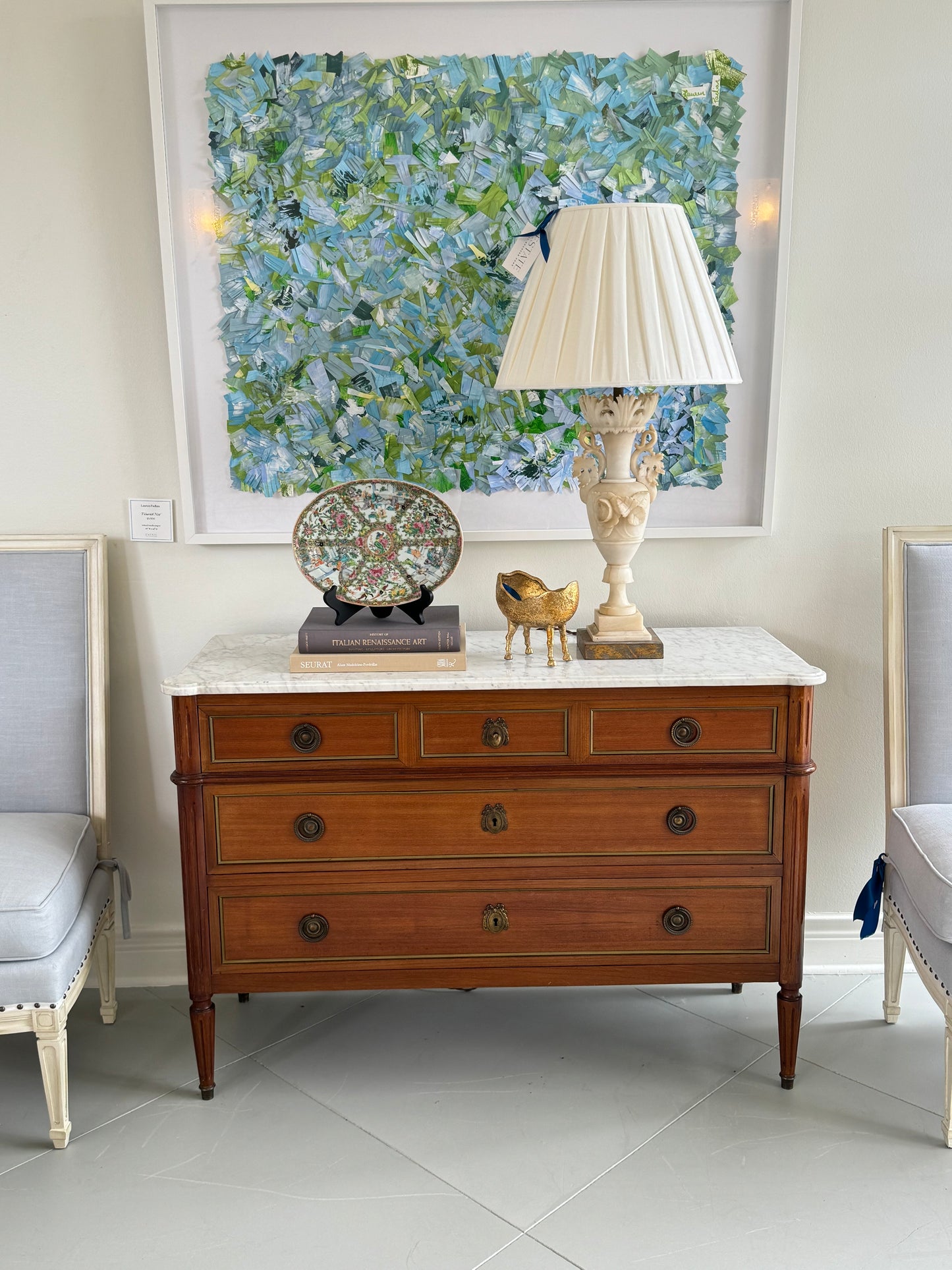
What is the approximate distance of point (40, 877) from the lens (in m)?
1.97

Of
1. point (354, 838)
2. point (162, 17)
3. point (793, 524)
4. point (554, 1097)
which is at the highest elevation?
point (162, 17)

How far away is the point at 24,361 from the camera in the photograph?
2.31m

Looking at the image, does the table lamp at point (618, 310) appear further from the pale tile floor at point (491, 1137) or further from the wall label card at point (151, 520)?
the pale tile floor at point (491, 1137)

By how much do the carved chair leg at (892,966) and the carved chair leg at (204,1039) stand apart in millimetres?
1472

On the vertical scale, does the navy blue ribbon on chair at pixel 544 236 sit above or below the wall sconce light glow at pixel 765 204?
below

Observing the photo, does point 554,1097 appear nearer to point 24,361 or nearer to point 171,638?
point 171,638

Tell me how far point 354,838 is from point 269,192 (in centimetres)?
136

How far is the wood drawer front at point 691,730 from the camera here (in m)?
1.99

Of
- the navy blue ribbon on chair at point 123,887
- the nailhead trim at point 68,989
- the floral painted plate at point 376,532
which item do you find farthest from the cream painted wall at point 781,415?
the nailhead trim at point 68,989

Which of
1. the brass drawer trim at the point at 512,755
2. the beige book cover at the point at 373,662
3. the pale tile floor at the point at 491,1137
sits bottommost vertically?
the pale tile floor at the point at 491,1137

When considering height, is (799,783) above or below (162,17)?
below

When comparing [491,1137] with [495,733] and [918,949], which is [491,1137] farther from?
[918,949]

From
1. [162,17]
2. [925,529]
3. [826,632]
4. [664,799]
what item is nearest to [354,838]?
[664,799]

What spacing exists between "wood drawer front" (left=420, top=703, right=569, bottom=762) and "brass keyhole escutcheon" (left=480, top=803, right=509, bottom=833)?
96 millimetres
